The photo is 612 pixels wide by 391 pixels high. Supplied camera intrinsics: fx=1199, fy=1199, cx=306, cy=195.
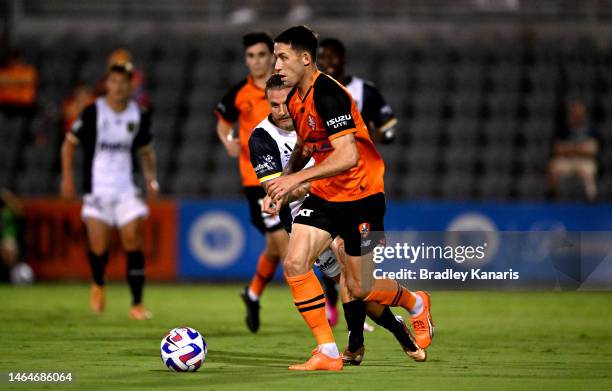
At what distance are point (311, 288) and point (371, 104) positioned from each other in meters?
3.28

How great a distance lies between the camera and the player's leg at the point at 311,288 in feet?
24.0

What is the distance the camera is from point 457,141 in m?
18.8

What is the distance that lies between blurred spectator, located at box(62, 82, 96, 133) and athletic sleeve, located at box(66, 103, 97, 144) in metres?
5.91

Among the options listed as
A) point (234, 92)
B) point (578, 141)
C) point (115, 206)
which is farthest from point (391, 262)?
point (578, 141)

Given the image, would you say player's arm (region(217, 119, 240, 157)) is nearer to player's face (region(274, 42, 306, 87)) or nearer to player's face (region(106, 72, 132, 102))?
player's face (region(106, 72, 132, 102))

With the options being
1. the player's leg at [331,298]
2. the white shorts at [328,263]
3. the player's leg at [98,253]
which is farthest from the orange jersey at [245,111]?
the white shorts at [328,263]

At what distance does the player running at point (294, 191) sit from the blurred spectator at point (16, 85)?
11.8 m

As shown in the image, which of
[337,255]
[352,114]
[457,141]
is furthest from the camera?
[457,141]

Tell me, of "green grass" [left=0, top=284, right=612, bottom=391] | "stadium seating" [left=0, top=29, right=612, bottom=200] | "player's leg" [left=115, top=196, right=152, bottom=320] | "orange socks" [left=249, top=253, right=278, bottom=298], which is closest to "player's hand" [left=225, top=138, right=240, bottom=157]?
"orange socks" [left=249, top=253, right=278, bottom=298]

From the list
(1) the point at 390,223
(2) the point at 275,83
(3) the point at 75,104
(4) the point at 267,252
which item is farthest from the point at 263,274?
(3) the point at 75,104

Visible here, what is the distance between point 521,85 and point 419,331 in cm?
1184

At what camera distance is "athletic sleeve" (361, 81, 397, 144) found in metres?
10.3

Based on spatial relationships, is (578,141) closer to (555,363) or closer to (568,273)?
(568,273)

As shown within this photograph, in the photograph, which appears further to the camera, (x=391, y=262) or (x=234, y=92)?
(x=234, y=92)
